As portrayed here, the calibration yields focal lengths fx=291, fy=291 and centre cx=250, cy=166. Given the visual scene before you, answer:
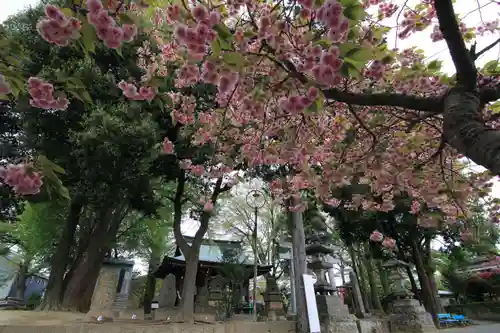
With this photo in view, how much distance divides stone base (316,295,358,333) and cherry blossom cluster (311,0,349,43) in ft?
23.8

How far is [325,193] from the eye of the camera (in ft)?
14.9

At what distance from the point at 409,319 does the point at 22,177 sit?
11633 mm

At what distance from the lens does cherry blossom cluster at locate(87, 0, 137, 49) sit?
1.87m

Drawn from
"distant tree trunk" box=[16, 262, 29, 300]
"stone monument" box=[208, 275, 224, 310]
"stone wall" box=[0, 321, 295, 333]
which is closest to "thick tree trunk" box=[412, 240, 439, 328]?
"stone wall" box=[0, 321, 295, 333]

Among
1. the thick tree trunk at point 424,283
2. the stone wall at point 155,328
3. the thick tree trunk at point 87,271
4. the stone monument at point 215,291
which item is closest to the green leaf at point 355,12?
the stone wall at point 155,328

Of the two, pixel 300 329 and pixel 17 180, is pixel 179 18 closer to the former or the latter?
pixel 17 180

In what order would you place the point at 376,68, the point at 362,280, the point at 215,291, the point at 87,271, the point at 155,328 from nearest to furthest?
the point at 376,68 → the point at 155,328 → the point at 87,271 → the point at 215,291 → the point at 362,280

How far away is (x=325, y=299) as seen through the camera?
7.73 meters

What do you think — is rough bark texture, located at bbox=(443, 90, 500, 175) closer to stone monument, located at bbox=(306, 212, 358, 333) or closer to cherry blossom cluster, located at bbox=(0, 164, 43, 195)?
cherry blossom cluster, located at bbox=(0, 164, 43, 195)

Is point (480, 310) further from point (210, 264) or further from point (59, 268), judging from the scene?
point (59, 268)

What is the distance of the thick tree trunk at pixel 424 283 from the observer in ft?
39.2

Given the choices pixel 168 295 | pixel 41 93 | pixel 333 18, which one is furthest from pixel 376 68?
pixel 168 295

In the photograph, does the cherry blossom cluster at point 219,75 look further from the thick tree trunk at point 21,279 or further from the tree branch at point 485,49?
the thick tree trunk at point 21,279

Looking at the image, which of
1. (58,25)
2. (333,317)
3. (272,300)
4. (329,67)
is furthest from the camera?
(272,300)
